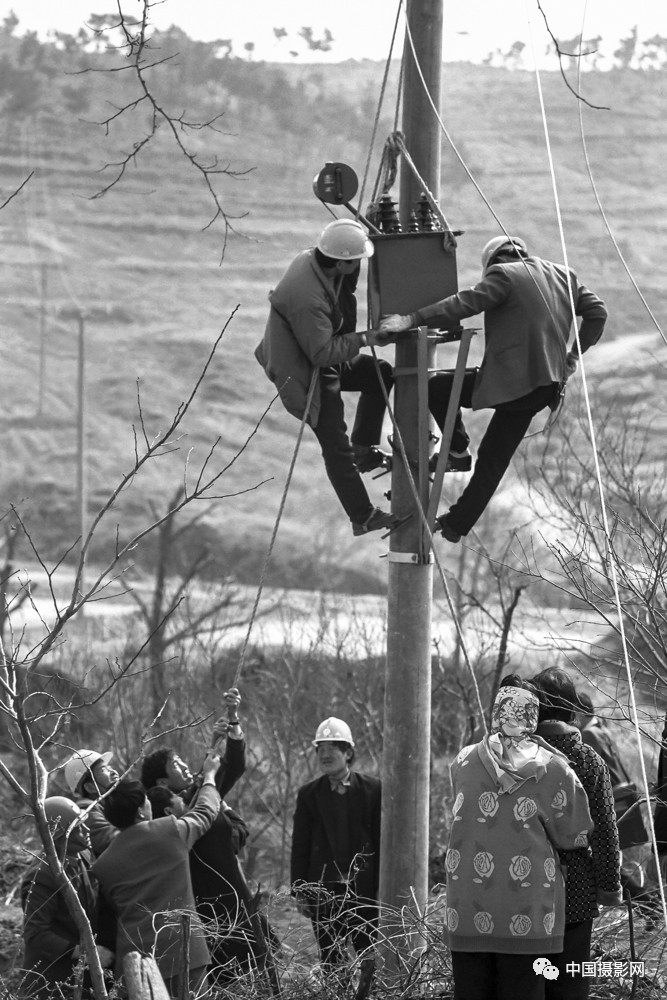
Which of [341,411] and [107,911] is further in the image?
[341,411]

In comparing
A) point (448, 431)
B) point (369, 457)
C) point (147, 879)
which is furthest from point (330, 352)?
point (147, 879)

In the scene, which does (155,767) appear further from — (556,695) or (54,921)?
(556,695)

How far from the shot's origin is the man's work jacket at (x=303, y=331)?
21.8 ft

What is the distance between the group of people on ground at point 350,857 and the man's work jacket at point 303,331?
63.6 inches

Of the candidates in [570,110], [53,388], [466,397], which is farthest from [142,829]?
[570,110]

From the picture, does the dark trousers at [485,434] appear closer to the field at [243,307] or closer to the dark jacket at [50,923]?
the dark jacket at [50,923]

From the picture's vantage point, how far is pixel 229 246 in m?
98.9

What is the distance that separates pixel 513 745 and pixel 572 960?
84 cm

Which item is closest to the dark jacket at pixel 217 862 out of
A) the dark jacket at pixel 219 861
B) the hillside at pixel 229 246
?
the dark jacket at pixel 219 861

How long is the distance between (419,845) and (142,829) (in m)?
1.44

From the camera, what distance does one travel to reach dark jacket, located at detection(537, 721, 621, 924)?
470 centimetres

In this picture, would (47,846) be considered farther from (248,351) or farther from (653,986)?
(248,351)

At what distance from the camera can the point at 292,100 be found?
4680 inches

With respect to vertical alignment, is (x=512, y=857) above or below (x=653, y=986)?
above
